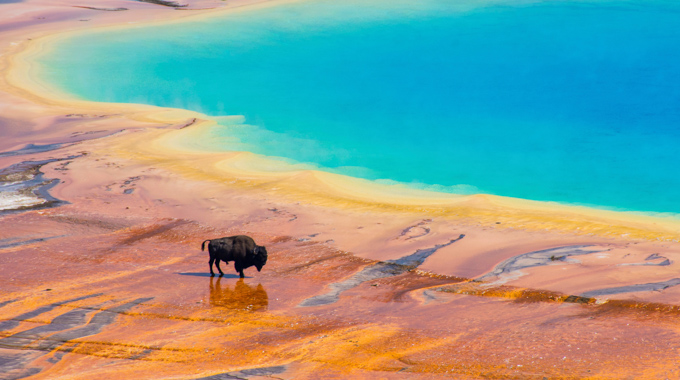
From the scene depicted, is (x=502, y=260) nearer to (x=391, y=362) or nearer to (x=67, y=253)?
(x=391, y=362)

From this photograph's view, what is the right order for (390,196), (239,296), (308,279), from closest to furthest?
(239,296) < (308,279) < (390,196)

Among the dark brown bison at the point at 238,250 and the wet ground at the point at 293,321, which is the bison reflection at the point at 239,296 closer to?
the wet ground at the point at 293,321

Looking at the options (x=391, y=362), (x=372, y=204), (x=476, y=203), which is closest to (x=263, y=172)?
(x=372, y=204)

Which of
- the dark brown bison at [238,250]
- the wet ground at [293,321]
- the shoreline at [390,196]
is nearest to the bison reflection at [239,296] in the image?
the wet ground at [293,321]

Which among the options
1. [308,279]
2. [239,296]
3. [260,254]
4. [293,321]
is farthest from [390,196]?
[293,321]

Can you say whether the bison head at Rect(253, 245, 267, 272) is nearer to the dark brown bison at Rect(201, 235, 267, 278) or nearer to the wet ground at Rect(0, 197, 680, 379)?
the dark brown bison at Rect(201, 235, 267, 278)

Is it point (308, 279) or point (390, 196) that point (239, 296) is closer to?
point (308, 279)

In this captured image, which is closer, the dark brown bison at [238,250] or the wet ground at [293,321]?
the wet ground at [293,321]

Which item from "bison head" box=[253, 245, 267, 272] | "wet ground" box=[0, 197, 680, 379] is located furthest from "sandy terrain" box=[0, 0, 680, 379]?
"bison head" box=[253, 245, 267, 272]
